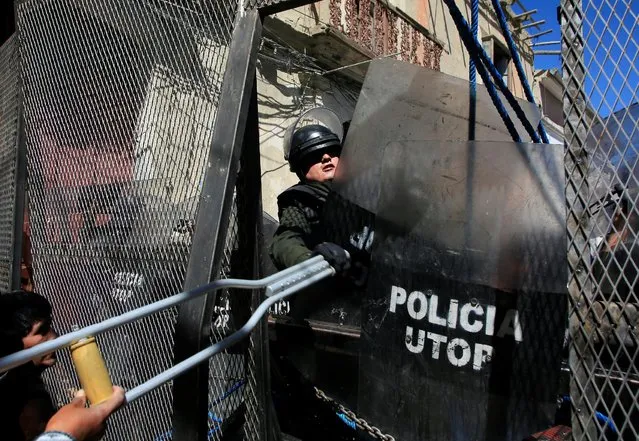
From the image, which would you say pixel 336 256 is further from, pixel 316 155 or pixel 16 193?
pixel 16 193

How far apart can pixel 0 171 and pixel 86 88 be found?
4.26 ft

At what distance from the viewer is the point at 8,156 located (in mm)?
3018

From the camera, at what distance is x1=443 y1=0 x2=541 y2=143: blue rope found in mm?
1854

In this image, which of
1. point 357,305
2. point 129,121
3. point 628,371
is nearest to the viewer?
point 628,371

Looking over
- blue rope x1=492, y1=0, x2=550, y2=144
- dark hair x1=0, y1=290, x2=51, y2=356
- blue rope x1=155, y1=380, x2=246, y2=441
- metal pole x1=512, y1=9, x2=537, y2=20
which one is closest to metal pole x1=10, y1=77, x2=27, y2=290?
dark hair x1=0, y1=290, x2=51, y2=356

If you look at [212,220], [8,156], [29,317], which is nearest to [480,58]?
[212,220]

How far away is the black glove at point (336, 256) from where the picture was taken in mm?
1834

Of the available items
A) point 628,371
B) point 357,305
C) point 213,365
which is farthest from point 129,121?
point 628,371

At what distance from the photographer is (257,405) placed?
6.01 ft

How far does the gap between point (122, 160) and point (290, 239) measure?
86 centimetres

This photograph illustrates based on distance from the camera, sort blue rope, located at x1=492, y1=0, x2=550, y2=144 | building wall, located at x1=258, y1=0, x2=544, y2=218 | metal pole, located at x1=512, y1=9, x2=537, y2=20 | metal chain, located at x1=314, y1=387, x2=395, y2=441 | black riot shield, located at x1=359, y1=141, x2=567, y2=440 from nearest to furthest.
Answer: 1. black riot shield, located at x1=359, y1=141, x2=567, y2=440
2. metal chain, located at x1=314, y1=387, x2=395, y2=441
3. blue rope, located at x1=492, y1=0, x2=550, y2=144
4. building wall, located at x1=258, y1=0, x2=544, y2=218
5. metal pole, located at x1=512, y1=9, x2=537, y2=20

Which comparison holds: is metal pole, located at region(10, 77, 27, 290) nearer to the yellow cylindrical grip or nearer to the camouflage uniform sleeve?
the camouflage uniform sleeve

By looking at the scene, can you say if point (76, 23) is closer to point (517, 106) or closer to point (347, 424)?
point (517, 106)

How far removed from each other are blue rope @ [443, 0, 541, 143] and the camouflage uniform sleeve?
1.09 m
